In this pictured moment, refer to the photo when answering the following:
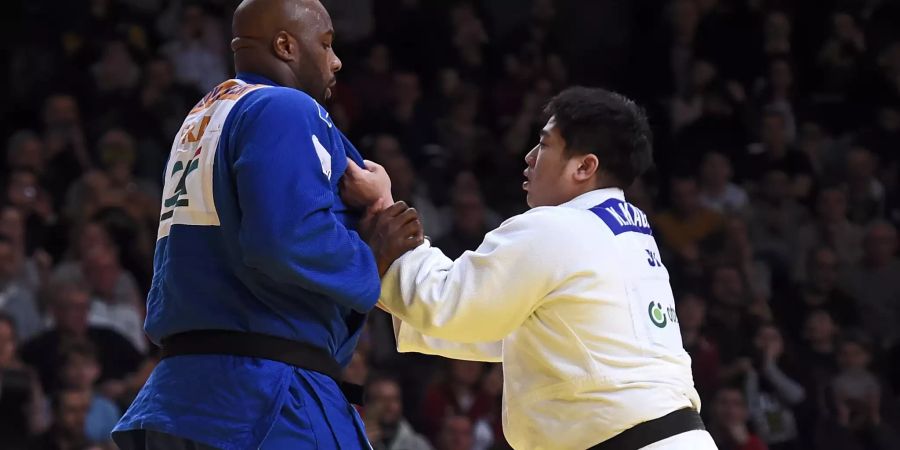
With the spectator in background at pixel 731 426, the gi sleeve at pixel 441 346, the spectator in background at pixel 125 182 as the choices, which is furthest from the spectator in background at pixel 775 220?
the gi sleeve at pixel 441 346

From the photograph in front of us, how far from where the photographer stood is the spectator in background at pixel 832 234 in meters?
10.1

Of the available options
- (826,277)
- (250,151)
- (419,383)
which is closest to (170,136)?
(419,383)

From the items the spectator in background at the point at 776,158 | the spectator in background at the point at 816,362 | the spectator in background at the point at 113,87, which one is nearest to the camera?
the spectator in background at the point at 816,362

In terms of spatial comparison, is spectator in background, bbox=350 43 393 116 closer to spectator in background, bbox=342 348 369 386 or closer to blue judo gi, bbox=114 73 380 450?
spectator in background, bbox=342 348 369 386

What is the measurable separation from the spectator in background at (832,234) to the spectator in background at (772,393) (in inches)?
50.9

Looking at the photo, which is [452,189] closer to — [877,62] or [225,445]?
[877,62]

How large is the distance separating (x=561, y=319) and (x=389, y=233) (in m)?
0.51

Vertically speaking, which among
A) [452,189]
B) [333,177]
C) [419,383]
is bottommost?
[419,383]

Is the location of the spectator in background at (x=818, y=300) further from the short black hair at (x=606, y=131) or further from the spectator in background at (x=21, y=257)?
the short black hair at (x=606, y=131)

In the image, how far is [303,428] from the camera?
3168 millimetres

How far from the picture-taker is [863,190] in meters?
10.5

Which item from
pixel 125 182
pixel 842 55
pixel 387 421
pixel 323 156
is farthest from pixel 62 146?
pixel 842 55

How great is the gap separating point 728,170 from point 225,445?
7698 millimetres

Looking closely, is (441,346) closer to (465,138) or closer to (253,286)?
(253,286)
